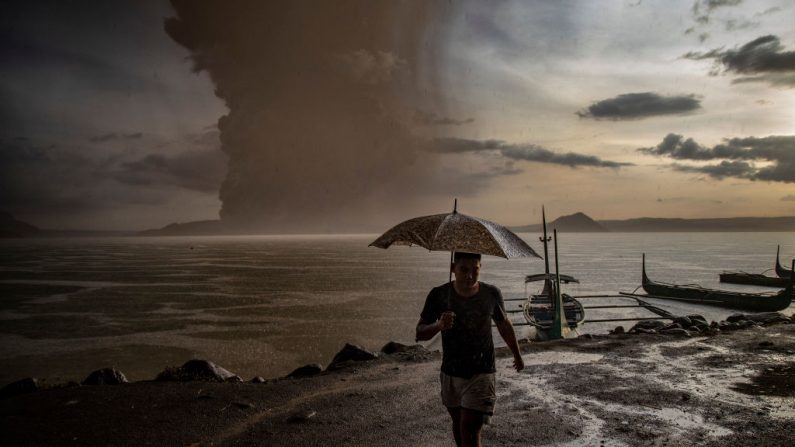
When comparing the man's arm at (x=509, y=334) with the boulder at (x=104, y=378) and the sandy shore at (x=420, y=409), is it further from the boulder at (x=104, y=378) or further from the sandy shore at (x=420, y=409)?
the boulder at (x=104, y=378)

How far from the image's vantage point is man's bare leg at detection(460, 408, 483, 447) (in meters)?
4.21

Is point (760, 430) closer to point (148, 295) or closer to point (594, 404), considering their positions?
point (594, 404)

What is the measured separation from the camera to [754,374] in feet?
36.2

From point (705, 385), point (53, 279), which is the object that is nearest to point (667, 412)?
point (705, 385)

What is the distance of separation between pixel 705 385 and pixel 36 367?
23959 mm

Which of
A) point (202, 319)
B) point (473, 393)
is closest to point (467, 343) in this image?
point (473, 393)

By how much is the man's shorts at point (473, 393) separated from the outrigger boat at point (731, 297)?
3966cm

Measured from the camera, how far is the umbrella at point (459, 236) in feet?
15.3

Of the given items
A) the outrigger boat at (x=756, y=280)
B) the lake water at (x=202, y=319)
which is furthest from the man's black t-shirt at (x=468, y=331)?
the outrigger boat at (x=756, y=280)

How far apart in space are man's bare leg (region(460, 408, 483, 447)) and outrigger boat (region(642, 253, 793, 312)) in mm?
39674

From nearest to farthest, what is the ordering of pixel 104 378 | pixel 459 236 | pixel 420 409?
pixel 459 236 → pixel 420 409 → pixel 104 378

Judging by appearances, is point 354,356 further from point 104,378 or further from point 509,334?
point 509,334

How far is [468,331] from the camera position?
425 cm

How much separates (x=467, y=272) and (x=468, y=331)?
0.59m
